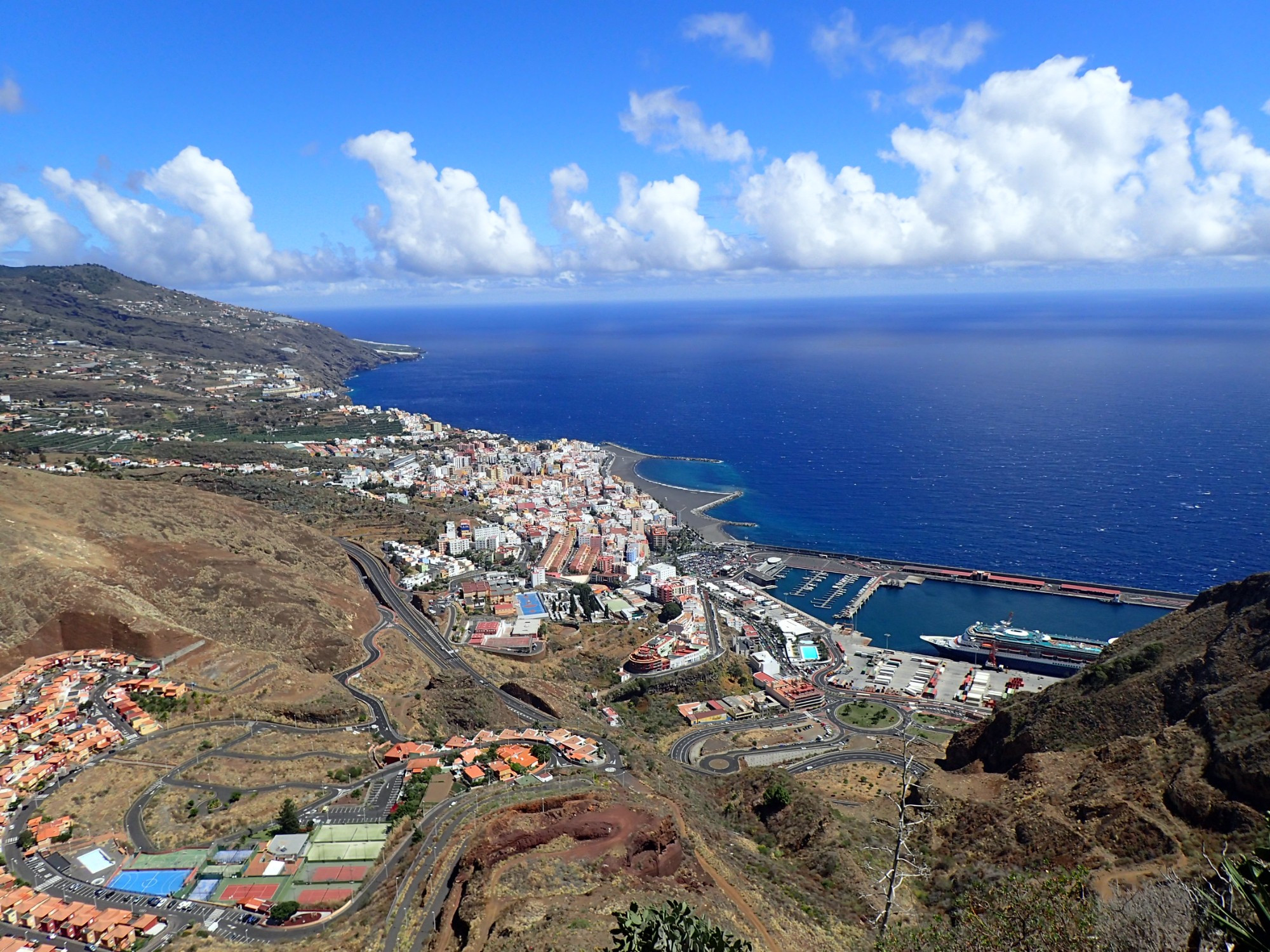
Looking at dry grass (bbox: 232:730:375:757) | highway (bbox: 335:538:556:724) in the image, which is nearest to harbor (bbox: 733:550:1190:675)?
highway (bbox: 335:538:556:724)

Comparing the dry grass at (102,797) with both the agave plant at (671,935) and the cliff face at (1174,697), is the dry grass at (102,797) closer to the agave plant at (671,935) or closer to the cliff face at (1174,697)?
the agave plant at (671,935)

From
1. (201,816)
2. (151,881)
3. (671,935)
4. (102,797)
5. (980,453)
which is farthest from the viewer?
(980,453)

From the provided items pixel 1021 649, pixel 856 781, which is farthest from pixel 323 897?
pixel 1021 649

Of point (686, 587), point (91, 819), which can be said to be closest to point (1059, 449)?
point (686, 587)

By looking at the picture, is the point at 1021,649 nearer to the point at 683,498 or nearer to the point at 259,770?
the point at 683,498

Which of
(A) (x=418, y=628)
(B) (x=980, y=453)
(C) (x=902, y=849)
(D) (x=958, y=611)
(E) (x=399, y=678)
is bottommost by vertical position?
(D) (x=958, y=611)

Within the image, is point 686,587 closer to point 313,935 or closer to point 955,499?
point 955,499
